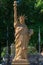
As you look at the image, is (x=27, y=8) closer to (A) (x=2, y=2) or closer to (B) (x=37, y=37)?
(A) (x=2, y=2)

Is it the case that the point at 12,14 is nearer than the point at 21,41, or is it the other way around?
the point at 21,41

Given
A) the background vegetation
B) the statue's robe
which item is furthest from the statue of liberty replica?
the background vegetation

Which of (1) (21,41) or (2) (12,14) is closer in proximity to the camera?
(1) (21,41)

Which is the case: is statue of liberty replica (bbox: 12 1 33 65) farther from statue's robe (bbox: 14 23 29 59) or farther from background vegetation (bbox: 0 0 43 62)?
background vegetation (bbox: 0 0 43 62)

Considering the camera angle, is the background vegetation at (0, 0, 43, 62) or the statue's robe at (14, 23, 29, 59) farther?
the background vegetation at (0, 0, 43, 62)

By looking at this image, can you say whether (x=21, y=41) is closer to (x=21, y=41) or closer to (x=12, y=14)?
(x=21, y=41)

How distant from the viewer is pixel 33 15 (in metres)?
41.7

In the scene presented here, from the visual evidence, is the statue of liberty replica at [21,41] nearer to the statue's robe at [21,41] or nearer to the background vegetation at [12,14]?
the statue's robe at [21,41]

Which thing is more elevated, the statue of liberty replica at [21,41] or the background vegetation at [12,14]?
the statue of liberty replica at [21,41]

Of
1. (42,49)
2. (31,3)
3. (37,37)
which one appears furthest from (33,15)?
(42,49)

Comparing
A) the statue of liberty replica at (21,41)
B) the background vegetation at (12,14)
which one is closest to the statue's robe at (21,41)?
the statue of liberty replica at (21,41)

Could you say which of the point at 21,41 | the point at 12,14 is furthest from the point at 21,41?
the point at 12,14

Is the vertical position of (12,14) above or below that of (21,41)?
below

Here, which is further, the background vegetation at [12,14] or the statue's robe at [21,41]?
the background vegetation at [12,14]
